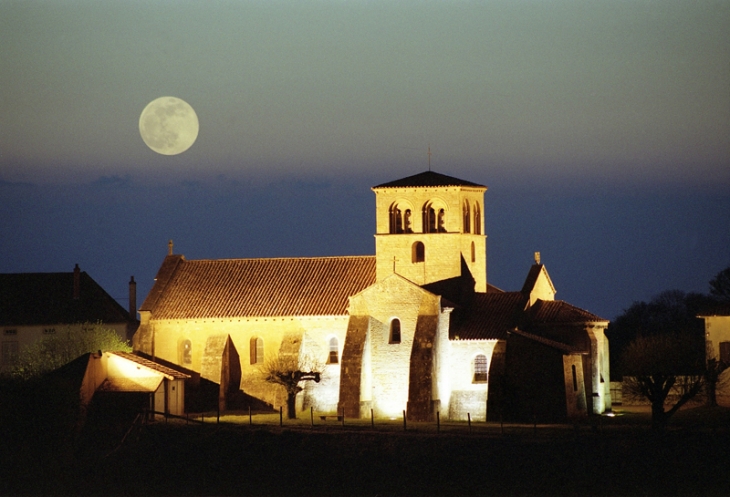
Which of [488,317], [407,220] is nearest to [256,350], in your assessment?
[407,220]

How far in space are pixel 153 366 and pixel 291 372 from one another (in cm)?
660

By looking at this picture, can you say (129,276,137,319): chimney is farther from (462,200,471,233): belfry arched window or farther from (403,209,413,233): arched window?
(462,200,471,233): belfry arched window

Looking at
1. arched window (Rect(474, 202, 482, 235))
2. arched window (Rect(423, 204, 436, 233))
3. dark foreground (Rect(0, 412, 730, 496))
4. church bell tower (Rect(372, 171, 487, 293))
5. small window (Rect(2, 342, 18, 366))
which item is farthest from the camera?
small window (Rect(2, 342, 18, 366))

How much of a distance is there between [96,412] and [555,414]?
21.0m

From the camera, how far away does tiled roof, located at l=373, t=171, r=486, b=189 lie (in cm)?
8231

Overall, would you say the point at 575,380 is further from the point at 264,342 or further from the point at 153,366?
the point at 153,366

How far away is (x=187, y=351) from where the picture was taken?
84.8m

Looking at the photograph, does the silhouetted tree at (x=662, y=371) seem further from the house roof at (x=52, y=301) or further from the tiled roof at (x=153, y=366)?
the house roof at (x=52, y=301)

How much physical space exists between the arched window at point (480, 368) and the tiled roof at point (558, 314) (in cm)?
365

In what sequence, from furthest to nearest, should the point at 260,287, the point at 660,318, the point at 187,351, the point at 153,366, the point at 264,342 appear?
the point at 660,318
the point at 260,287
the point at 187,351
the point at 264,342
the point at 153,366

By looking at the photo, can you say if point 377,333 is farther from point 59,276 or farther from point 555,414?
point 59,276

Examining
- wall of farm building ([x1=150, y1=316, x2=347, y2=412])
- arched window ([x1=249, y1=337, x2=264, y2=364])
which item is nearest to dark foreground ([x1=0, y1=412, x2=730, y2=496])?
wall of farm building ([x1=150, y1=316, x2=347, y2=412])

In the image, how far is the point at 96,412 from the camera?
7775 cm

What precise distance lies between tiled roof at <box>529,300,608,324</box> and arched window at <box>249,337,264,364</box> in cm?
1363
